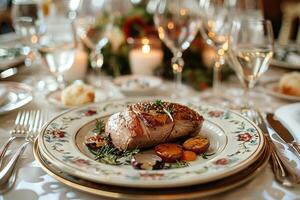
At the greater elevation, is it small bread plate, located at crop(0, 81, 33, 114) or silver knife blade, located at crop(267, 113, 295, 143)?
small bread plate, located at crop(0, 81, 33, 114)

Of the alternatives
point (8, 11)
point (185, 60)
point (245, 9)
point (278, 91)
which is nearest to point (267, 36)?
point (278, 91)

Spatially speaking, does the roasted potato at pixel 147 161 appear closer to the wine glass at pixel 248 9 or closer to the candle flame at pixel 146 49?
the candle flame at pixel 146 49

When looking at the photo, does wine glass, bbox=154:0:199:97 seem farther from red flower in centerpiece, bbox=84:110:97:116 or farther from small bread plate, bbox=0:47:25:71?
small bread plate, bbox=0:47:25:71

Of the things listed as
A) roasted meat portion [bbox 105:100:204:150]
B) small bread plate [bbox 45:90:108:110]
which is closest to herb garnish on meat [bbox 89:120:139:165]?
roasted meat portion [bbox 105:100:204:150]

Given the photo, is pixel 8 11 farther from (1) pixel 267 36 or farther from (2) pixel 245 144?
(2) pixel 245 144

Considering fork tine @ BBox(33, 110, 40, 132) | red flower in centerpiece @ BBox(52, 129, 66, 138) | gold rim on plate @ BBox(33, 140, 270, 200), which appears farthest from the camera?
fork tine @ BBox(33, 110, 40, 132)

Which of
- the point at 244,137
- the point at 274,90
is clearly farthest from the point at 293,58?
the point at 244,137
